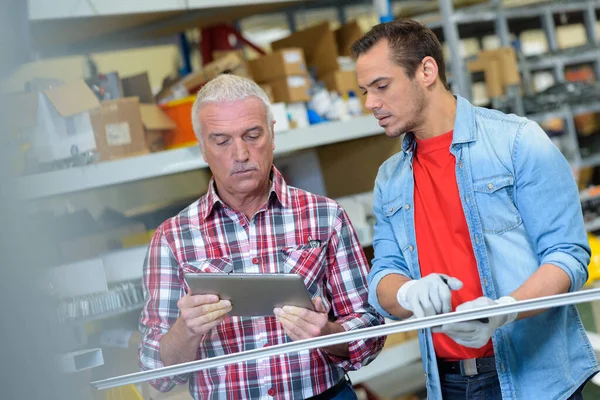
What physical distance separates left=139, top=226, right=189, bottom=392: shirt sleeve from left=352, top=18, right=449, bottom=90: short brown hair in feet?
1.96

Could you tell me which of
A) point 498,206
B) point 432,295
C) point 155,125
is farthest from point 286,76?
point 432,295

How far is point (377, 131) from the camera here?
9.57 feet

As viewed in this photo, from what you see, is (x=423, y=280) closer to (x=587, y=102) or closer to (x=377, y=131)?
(x=377, y=131)

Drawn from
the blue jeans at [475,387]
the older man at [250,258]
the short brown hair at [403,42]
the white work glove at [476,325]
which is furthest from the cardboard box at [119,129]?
the white work glove at [476,325]

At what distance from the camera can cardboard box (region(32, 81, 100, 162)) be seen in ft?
7.29

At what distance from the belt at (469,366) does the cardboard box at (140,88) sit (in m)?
1.72

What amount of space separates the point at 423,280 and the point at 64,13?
1.68 metres

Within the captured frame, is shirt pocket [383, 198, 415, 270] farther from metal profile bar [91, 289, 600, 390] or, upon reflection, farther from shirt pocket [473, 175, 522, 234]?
metal profile bar [91, 289, 600, 390]

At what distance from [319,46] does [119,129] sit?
3.65 ft

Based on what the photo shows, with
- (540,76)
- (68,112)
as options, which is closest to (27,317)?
(68,112)

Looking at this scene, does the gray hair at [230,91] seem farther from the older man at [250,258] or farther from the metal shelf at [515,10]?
the metal shelf at [515,10]

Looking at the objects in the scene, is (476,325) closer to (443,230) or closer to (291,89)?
(443,230)

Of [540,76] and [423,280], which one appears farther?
[540,76]

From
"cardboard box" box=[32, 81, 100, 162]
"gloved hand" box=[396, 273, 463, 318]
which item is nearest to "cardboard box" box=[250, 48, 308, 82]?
"cardboard box" box=[32, 81, 100, 162]
